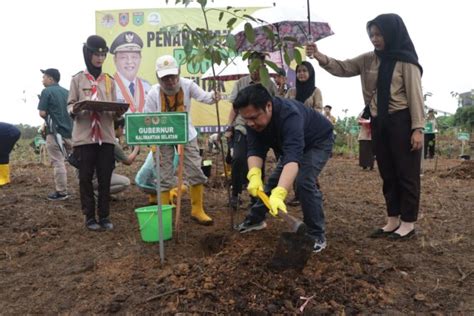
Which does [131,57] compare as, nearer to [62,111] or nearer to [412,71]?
[62,111]

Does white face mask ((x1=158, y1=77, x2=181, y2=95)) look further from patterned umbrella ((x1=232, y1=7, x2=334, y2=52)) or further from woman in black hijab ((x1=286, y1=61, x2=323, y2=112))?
woman in black hijab ((x1=286, y1=61, x2=323, y2=112))

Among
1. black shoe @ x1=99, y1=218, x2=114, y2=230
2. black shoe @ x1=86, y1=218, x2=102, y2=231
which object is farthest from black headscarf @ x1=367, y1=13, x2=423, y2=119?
black shoe @ x1=86, y1=218, x2=102, y2=231

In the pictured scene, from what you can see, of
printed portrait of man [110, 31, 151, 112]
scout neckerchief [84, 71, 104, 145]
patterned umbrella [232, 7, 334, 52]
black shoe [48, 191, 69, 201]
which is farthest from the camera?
printed portrait of man [110, 31, 151, 112]

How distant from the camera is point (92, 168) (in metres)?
4.20

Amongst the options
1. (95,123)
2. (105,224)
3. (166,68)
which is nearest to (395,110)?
(166,68)

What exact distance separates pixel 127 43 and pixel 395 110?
6157mm

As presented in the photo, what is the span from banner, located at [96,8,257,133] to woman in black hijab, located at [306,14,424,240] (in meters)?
5.01

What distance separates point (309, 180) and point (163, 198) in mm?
1781

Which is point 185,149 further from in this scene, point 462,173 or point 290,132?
point 462,173

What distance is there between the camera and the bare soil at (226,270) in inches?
105

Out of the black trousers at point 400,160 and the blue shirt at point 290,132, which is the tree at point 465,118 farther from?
the blue shirt at point 290,132

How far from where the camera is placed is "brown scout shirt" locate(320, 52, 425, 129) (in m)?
3.53

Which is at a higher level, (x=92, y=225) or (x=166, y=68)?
(x=166, y=68)

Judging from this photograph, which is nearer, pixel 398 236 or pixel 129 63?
pixel 398 236
